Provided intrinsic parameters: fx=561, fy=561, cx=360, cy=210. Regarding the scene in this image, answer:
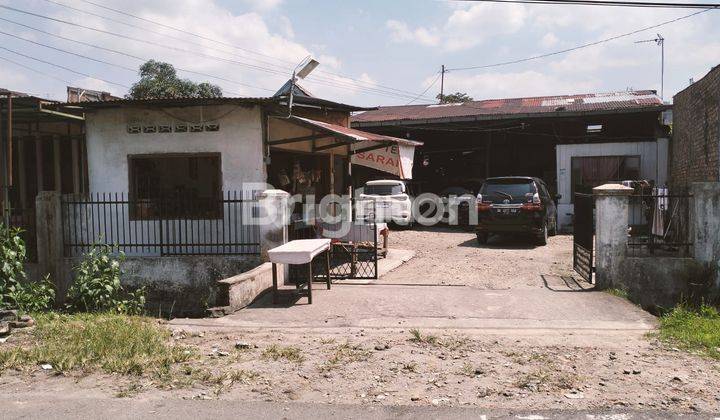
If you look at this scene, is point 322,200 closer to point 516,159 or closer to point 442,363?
point 442,363

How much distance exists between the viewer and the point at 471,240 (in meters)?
16.4

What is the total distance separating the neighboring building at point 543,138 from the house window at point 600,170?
0.03 metres

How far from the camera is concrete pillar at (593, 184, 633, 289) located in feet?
29.3

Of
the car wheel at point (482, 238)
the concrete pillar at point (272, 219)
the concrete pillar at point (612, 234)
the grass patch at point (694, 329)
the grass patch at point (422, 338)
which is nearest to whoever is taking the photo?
the grass patch at point (694, 329)

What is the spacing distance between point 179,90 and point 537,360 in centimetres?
3026

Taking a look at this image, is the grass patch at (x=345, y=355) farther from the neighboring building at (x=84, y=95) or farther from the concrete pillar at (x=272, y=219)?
the neighboring building at (x=84, y=95)

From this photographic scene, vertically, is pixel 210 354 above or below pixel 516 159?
below

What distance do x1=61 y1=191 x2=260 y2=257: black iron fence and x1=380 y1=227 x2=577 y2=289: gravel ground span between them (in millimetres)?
3003

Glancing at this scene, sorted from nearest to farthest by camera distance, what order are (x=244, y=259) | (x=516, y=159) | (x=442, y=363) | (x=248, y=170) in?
(x=442, y=363) < (x=244, y=259) < (x=248, y=170) < (x=516, y=159)

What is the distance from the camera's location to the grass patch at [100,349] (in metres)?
5.49

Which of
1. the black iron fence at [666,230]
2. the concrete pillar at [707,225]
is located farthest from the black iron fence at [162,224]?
the concrete pillar at [707,225]

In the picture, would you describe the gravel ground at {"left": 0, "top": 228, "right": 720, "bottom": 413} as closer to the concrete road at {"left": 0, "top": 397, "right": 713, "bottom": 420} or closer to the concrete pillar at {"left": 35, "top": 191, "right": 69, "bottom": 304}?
the concrete road at {"left": 0, "top": 397, "right": 713, "bottom": 420}

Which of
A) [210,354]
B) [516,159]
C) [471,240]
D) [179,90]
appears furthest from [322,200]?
[179,90]

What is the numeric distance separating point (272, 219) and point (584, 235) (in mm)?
5731
